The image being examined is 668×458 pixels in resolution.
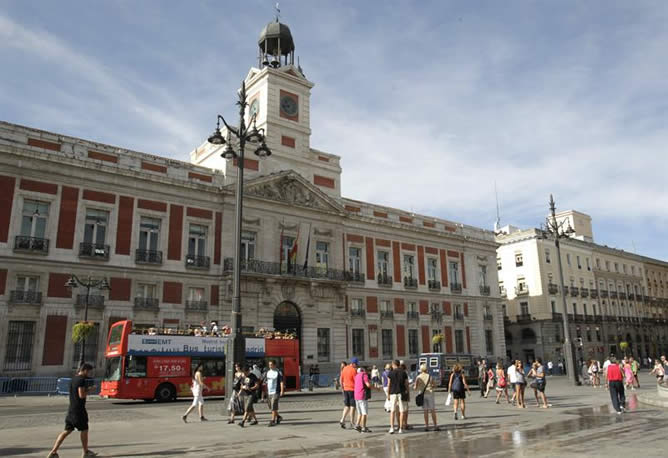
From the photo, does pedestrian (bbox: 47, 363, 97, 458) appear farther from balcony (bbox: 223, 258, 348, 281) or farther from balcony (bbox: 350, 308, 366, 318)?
balcony (bbox: 350, 308, 366, 318)

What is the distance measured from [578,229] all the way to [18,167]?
64.2 meters

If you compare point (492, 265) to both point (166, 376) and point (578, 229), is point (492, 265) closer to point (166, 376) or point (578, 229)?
point (578, 229)

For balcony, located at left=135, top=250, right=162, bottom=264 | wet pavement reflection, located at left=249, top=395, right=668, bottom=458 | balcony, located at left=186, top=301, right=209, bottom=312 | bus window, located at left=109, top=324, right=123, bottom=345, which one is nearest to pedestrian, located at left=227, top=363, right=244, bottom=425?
wet pavement reflection, located at left=249, top=395, right=668, bottom=458

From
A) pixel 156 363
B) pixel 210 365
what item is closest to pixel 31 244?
pixel 156 363

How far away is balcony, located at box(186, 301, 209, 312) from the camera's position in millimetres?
31903

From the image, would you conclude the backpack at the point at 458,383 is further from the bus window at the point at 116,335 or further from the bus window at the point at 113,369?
the bus window at the point at 116,335

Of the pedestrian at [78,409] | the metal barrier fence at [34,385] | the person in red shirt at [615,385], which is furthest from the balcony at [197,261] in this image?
the person in red shirt at [615,385]

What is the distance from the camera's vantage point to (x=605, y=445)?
33.5 ft

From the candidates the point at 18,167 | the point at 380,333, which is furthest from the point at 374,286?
the point at 18,167

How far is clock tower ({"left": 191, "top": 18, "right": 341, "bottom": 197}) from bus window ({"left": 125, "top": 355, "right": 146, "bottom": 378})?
1677 centimetres

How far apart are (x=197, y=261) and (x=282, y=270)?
584 cm

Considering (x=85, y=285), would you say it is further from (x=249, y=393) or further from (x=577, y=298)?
(x=577, y=298)

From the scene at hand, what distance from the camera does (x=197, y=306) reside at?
32188 mm

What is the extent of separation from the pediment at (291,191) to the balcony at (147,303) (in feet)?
29.8
